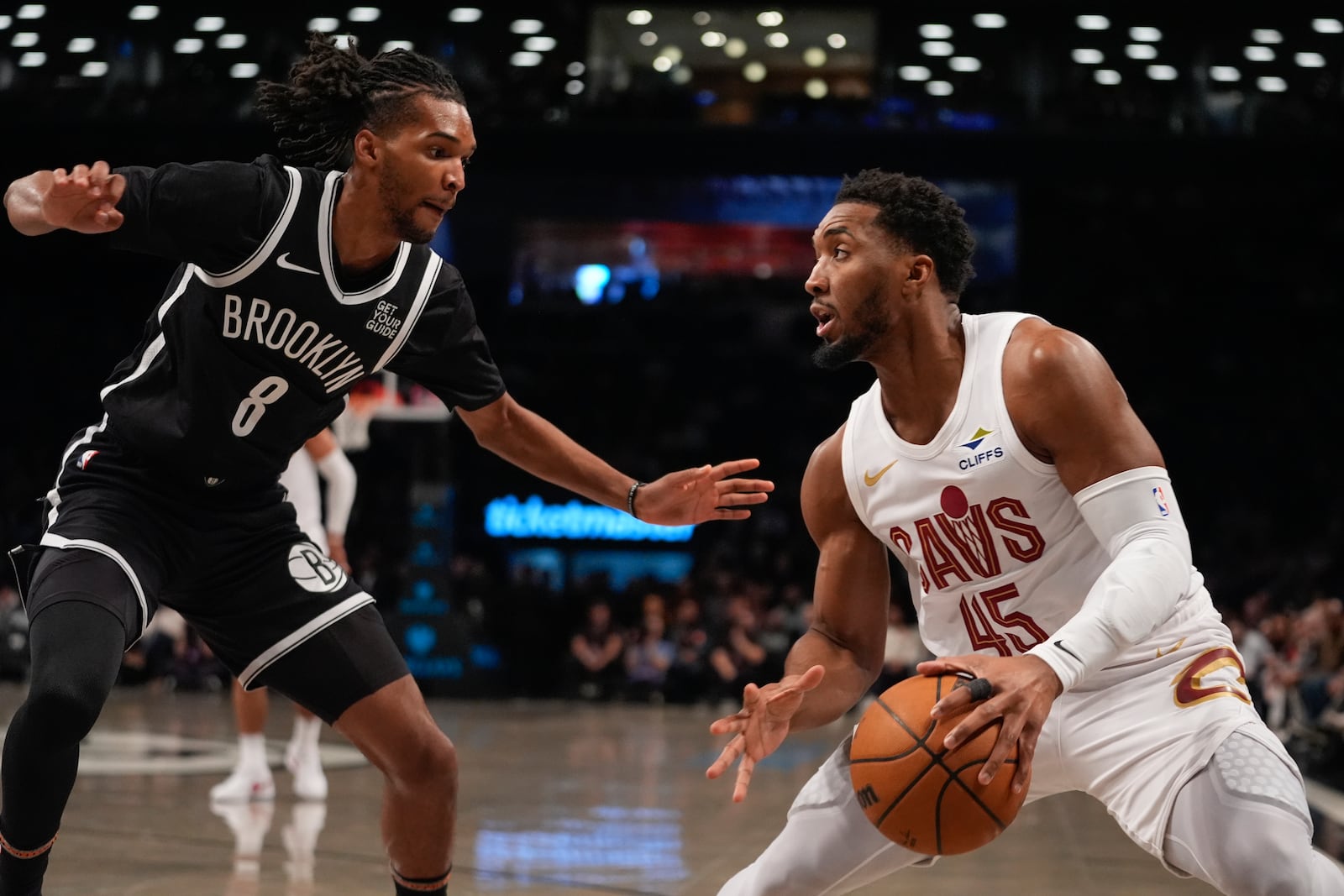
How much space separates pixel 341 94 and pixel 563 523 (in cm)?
1631

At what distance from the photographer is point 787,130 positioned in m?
18.9

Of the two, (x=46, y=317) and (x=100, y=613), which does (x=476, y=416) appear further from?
(x=46, y=317)

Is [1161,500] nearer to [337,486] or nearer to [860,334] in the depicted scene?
[860,334]

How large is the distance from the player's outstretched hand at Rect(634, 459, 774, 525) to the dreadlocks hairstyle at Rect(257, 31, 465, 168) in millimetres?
1095

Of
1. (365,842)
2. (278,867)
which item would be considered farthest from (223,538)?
(365,842)

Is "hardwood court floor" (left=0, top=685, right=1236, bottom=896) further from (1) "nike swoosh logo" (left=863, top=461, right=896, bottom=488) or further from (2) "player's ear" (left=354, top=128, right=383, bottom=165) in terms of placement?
(2) "player's ear" (left=354, top=128, right=383, bottom=165)

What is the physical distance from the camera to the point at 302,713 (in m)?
6.88

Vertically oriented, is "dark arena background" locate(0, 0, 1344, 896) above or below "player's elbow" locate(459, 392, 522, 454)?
below

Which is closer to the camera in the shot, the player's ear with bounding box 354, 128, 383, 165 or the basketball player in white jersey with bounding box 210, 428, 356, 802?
the player's ear with bounding box 354, 128, 383, 165

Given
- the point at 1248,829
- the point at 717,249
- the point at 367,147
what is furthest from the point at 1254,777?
the point at 717,249

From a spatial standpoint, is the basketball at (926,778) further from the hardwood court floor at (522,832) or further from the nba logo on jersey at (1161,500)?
the hardwood court floor at (522,832)

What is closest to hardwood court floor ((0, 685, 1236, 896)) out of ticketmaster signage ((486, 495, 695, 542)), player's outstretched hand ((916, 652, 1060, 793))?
→ player's outstretched hand ((916, 652, 1060, 793))

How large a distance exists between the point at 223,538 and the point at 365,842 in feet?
9.09

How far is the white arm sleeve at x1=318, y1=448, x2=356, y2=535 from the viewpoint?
685 centimetres
